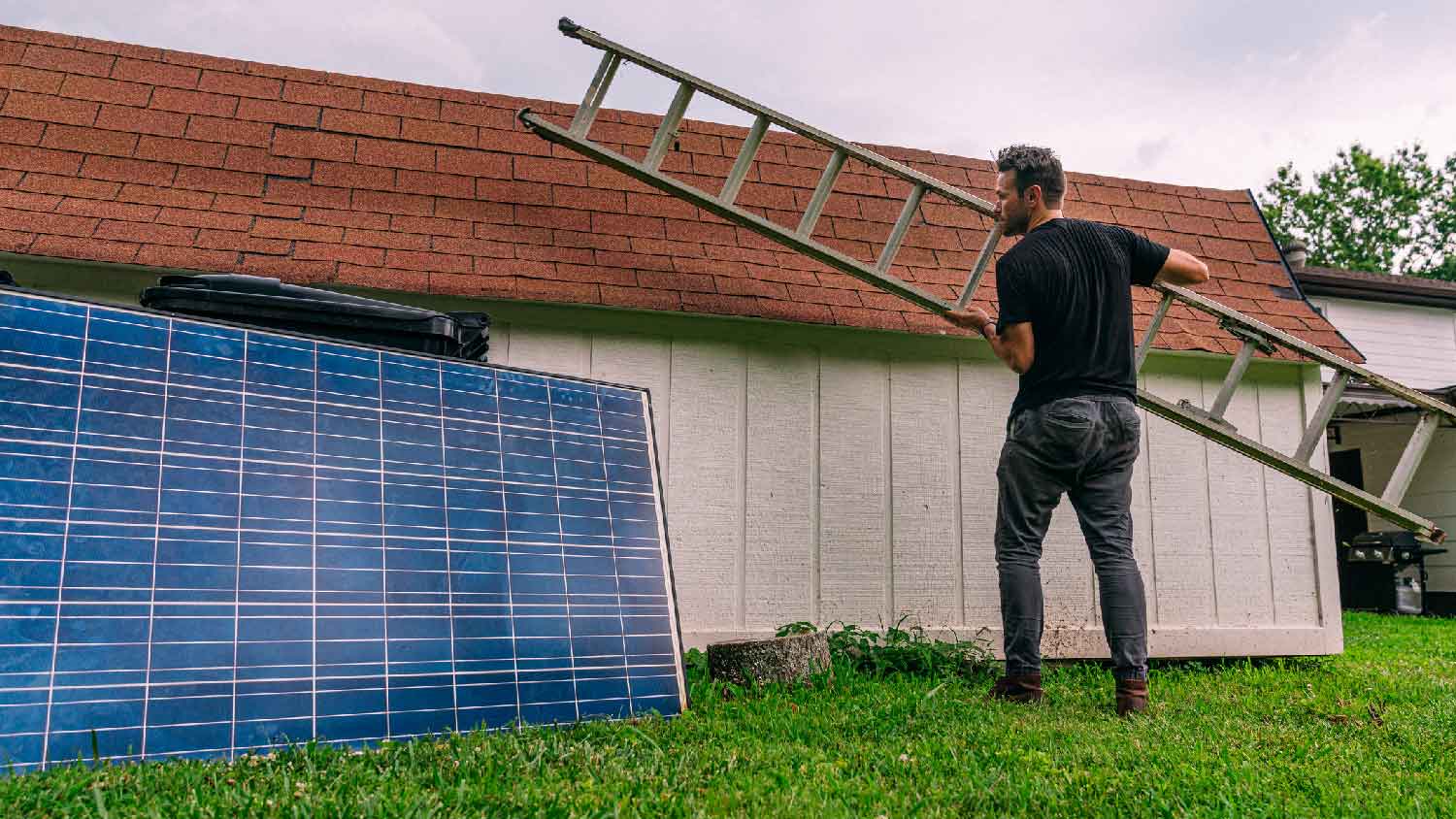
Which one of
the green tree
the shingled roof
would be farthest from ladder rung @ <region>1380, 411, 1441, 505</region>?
the green tree

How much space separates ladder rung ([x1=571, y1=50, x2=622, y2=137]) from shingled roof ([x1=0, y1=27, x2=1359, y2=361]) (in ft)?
1.98

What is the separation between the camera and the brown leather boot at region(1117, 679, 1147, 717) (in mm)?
3307

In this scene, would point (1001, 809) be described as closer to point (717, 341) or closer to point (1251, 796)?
point (1251, 796)

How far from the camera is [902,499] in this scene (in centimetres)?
488

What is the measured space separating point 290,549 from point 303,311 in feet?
3.51

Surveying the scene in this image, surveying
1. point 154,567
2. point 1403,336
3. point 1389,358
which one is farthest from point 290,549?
point 1403,336

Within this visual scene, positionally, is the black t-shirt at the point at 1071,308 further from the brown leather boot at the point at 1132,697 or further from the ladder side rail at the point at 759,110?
the brown leather boot at the point at 1132,697

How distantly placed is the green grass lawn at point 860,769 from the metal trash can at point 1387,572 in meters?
11.3

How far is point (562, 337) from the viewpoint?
4.64 meters

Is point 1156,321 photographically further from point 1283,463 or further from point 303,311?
point 303,311

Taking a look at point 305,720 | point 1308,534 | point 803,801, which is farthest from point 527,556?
point 1308,534

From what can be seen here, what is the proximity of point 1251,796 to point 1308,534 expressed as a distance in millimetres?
3781

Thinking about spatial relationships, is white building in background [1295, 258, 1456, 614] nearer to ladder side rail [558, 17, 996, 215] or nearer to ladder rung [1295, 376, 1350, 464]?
ladder rung [1295, 376, 1350, 464]

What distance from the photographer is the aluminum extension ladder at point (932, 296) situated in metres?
4.18
